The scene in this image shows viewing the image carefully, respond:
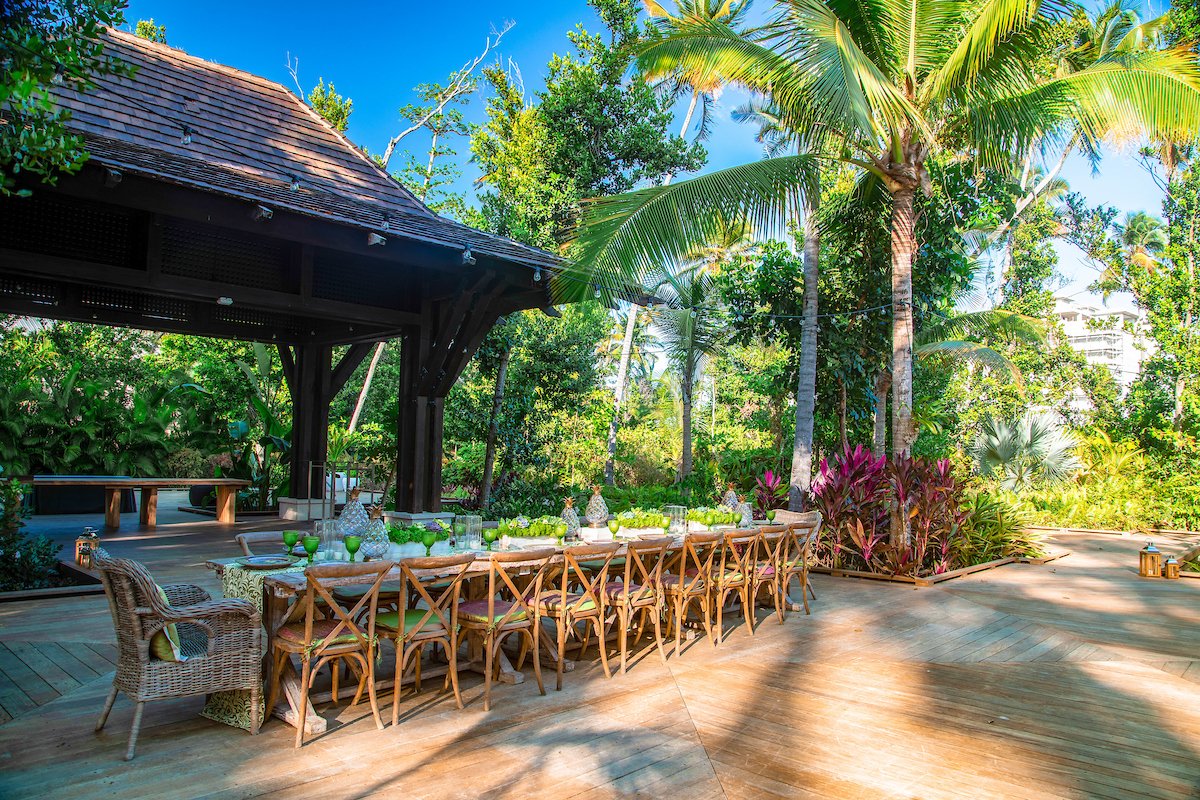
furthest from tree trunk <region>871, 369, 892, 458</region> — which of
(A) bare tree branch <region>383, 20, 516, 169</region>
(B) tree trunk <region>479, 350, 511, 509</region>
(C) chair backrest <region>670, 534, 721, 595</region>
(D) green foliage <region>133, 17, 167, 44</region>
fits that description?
(D) green foliage <region>133, 17, 167, 44</region>

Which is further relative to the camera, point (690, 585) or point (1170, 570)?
point (1170, 570)

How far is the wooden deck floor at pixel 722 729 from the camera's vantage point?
3.14 metres

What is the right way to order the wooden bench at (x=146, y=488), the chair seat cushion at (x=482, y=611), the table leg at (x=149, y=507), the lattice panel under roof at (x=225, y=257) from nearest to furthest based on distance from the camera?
the chair seat cushion at (x=482, y=611) → the lattice panel under roof at (x=225, y=257) → the wooden bench at (x=146, y=488) → the table leg at (x=149, y=507)

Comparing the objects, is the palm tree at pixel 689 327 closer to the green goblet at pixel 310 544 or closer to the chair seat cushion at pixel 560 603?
the chair seat cushion at pixel 560 603

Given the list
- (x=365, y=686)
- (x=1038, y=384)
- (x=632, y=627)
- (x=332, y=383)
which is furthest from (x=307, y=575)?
(x=1038, y=384)

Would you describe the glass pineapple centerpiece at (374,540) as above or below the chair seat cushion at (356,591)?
above

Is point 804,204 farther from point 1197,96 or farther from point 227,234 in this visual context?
point 227,234

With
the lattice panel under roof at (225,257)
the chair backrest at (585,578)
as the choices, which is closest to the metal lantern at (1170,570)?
the chair backrest at (585,578)

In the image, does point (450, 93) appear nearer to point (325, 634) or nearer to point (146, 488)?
point (146, 488)

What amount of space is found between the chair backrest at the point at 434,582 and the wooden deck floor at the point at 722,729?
0.46m

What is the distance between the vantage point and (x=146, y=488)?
11188mm

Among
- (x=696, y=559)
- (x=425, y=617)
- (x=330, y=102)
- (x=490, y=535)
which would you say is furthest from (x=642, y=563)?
(x=330, y=102)

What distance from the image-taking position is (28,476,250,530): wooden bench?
385 inches

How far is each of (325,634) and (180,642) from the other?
697mm
